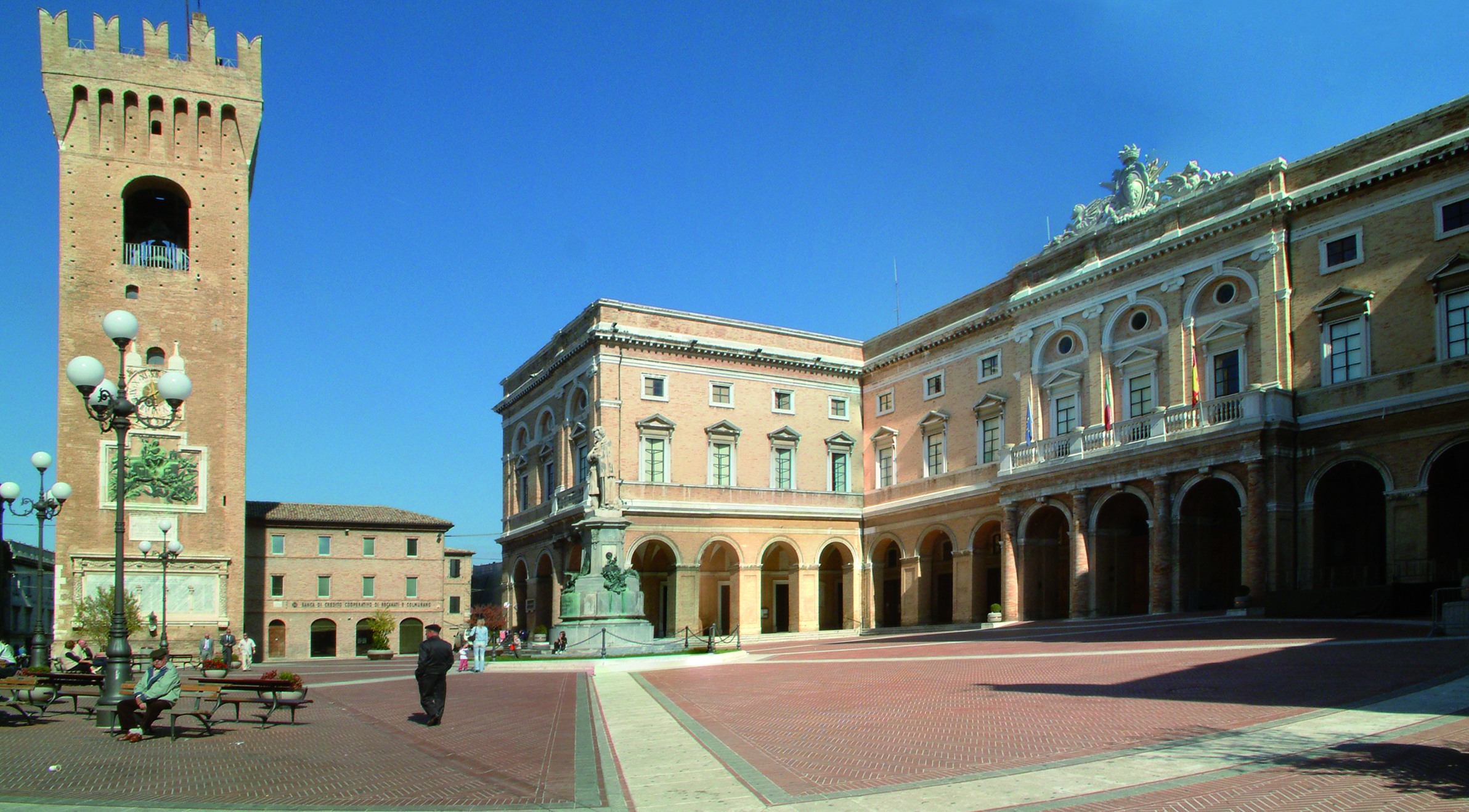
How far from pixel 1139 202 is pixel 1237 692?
27.5 meters

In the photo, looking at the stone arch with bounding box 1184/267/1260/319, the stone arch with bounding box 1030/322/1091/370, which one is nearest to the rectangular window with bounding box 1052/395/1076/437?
the stone arch with bounding box 1030/322/1091/370

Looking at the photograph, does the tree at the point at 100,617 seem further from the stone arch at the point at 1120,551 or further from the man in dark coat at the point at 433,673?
the stone arch at the point at 1120,551

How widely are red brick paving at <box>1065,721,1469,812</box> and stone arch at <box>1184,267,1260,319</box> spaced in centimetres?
2596

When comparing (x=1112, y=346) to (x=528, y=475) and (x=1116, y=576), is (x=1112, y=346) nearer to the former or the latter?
(x=1116, y=576)

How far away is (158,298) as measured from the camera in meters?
45.2

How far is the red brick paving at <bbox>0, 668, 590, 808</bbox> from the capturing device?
10.1 metres

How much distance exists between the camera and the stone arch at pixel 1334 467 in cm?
2961

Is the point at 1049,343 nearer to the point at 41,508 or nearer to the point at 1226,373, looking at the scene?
the point at 1226,373

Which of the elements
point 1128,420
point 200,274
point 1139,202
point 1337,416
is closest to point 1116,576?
point 1128,420

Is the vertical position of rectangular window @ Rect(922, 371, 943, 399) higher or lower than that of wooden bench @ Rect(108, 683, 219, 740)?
higher

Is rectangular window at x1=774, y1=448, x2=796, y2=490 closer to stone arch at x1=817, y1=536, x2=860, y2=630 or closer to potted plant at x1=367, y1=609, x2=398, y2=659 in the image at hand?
stone arch at x1=817, y1=536, x2=860, y2=630

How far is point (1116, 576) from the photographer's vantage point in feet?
125

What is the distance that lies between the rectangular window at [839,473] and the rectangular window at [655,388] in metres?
9.13

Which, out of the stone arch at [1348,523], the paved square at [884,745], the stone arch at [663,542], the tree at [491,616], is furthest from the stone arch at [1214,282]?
the tree at [491,616]
